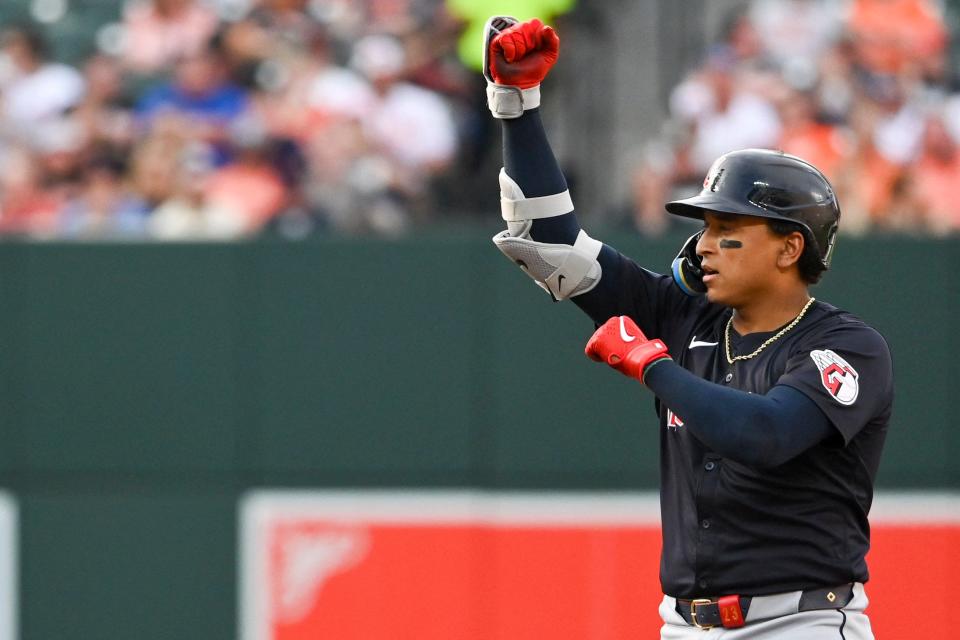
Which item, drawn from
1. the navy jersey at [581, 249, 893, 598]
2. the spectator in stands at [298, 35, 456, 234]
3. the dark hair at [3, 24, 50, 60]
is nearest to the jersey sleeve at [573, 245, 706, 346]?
A: the navy jersey at [581, 249, 893, 598]

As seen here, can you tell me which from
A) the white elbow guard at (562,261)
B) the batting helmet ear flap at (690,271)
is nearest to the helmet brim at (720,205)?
the batting helmet ear flap at (690,271)

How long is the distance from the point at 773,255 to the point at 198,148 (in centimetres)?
418

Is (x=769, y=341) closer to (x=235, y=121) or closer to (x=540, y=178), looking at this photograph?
(x=540, y=178)

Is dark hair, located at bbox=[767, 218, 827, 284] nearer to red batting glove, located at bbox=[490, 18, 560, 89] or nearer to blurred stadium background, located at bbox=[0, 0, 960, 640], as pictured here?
red batting glove, located at bbox=[490, 18, 560, 89]

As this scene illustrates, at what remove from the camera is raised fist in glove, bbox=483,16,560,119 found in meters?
3.23

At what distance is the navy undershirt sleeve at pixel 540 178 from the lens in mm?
3357

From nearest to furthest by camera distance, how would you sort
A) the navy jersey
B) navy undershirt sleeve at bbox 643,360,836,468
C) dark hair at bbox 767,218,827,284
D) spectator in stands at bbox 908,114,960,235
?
navy undershirt sleeve at bbox 643,360,836,468 < the navy jersey < dark hair at bbox 767,218,827,284 < spectator in stands at bbox 908,114,960,235

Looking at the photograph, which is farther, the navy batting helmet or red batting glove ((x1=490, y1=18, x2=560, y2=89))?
red batting glove ((x1=490, y1=18, x2=560, y2=89))

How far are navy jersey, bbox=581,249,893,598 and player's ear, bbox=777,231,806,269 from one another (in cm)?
14

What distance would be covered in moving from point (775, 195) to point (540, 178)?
1.84 ft

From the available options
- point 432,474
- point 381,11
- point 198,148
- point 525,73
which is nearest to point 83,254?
point 198,148

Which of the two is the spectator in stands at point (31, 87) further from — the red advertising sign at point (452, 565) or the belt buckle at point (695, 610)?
the belt buckle at point (695, 610)

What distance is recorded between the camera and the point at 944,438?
567cm

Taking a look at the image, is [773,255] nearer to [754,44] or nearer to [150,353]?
[150,353]
